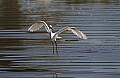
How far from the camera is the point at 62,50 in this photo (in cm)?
1387

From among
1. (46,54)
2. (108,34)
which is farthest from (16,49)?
(108,34)

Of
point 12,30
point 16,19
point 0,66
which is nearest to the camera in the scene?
point 0,66

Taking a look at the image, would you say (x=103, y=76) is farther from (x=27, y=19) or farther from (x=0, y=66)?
(x=27, y=19)

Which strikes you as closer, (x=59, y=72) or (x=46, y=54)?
(x=59, y=72)

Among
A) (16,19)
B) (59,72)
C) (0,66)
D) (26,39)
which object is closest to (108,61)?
(59,72)

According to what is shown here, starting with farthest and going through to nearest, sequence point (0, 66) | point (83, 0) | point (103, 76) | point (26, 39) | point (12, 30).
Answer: point (83, 0)
point (12, 30)
point (26, 39)
point (0, 66)
point (103, 76)

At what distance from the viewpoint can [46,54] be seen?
13.3 m

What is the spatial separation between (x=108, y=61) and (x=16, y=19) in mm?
9405

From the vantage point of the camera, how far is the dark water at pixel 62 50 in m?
11.2

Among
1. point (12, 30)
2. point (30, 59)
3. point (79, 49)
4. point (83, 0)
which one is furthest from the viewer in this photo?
point (83, 0)

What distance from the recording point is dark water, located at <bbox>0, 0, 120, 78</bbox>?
1122cm

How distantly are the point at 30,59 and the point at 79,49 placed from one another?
1.77 metres

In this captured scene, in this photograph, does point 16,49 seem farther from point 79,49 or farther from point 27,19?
point 27,19

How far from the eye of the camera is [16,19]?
69.6 ft
